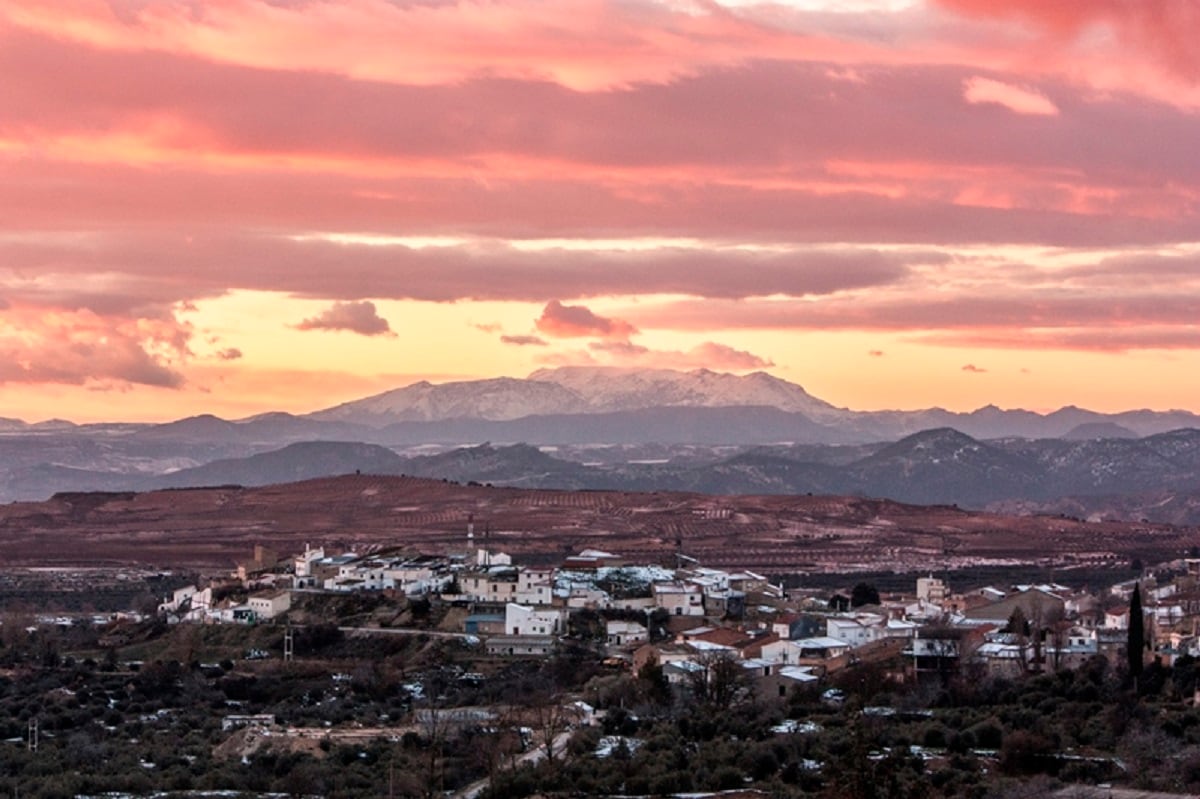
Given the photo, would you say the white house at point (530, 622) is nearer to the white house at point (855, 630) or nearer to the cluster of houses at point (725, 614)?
the cluster of houses at point (725, 614)

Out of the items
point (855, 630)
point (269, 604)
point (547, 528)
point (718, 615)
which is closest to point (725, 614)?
point (718, 615)

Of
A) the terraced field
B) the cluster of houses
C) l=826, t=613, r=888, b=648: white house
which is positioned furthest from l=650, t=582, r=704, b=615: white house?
the terraced field

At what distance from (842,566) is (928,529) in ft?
102

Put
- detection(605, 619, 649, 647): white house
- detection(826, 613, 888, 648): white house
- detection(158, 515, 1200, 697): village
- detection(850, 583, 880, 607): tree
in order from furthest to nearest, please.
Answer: detection(850, 583, 880, 607): tree < detection(605, 619, 649, 647): white house < detection(826, 613, 888, 648): white house < detection(158, 515, 1200, 697): village

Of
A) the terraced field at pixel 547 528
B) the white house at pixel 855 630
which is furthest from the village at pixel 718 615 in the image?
the terraced field at pixel 547 528

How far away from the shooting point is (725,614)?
7594cm

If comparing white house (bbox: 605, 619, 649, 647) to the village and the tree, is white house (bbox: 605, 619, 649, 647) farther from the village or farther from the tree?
the tree

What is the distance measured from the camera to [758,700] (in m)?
53.5

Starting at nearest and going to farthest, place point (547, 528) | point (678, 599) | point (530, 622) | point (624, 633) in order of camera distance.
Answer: point (624, 633), point (530, 622), point (678, 599), point (547, 528)

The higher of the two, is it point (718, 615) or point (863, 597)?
point (863, 597)

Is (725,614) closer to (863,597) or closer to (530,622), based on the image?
(530,622)

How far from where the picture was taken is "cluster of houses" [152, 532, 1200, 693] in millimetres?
60188

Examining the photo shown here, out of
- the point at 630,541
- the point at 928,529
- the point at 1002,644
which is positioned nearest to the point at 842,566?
the point at 630,541

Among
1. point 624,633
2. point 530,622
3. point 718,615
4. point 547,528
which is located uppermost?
point 547,528
